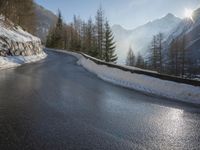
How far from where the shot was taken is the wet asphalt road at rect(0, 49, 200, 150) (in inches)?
204

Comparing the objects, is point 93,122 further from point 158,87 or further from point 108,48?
point 108,48

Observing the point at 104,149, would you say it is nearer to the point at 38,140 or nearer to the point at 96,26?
the point at 38,140

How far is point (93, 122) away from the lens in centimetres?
664

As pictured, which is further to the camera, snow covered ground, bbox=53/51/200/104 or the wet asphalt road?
snow covered ground, bbox=53/51/200/104

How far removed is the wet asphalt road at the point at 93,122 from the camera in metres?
5.17

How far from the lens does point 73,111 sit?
7.66 metres

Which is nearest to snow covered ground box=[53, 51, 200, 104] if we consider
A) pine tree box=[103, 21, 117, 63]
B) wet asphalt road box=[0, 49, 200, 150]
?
wet asphalt road box=[0, 49, 200, 150]

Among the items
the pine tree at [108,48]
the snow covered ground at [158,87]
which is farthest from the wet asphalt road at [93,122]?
the pine tree at [108,48]

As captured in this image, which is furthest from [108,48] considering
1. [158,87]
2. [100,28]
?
[158,87]

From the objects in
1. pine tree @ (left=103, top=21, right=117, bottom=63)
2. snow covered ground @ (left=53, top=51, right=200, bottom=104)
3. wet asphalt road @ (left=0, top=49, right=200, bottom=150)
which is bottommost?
wet asphalt road @ (left=0, top=49, right=200, bottom=150)

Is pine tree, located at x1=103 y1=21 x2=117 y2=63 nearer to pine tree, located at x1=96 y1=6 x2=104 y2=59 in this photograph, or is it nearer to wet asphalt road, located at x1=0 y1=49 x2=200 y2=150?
pine tree, located at x1=96 y1=6 x2=104 y2=59

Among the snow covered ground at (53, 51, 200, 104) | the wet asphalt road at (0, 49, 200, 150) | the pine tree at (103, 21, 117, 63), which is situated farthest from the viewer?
the pine tree at (103, 21, 117, 63)

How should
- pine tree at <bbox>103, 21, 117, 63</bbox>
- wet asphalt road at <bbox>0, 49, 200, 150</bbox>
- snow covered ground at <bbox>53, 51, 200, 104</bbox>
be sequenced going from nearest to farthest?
1. wet asphalt road at <bbox>0, 49, 200, 150</bbox>
2. snow covered ground at <bbox>53, 51, 200, 104</bbox>
3. pine tree at <bbox>103, 21, 117, 63</bbox>

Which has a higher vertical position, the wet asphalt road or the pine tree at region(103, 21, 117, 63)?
the pine tree at region(103, 21, 117, 63)
